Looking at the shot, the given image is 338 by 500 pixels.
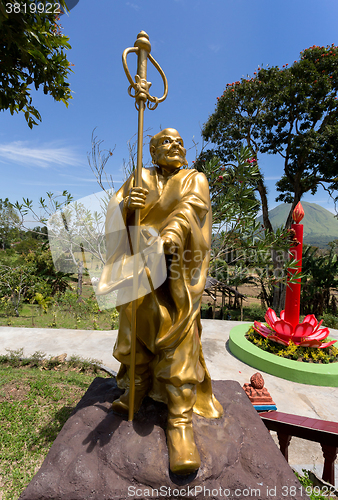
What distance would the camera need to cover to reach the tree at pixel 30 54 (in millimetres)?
2736

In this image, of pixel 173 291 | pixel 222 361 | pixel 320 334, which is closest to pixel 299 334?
pixel 320 334

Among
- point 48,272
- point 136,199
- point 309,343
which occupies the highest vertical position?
point 136,199

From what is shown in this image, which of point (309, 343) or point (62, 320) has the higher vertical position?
point (309, 343)

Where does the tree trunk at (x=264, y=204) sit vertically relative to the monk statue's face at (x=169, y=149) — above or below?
above

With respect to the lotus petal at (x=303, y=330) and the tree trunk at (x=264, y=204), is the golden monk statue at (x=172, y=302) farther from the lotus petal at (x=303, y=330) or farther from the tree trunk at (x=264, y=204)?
the tree trunk at (x=264, y=204)

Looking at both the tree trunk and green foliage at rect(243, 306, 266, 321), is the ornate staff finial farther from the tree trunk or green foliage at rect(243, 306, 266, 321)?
A: green foliage at rect(243, 306, 266, 321)

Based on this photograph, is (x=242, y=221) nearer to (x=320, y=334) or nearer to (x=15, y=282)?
(x=320, y=334)

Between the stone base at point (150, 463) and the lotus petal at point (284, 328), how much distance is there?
3786mm

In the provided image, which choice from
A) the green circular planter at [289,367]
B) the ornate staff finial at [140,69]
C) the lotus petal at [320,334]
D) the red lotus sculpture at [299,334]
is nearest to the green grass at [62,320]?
the green circular planter at [289,367]

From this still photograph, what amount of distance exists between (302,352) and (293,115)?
8.95 m

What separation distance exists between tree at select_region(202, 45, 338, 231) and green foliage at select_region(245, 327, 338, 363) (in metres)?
5.81

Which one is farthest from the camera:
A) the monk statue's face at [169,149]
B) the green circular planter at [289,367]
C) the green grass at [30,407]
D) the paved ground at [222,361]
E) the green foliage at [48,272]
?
the green foliage at [48,272]

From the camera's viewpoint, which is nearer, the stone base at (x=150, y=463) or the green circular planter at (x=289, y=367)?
the stone base at (x=150, y=463)

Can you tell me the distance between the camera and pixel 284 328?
6152 millimetres
